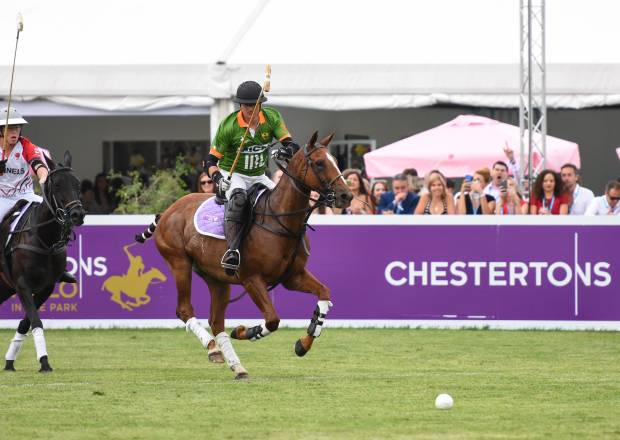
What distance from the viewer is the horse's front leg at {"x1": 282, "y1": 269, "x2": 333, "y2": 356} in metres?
12.4

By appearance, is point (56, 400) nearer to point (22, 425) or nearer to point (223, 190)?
point (22, 425)

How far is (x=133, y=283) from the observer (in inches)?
723

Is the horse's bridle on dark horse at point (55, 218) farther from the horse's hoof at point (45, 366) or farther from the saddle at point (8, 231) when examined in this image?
the horse's hoof at point (45, 366)

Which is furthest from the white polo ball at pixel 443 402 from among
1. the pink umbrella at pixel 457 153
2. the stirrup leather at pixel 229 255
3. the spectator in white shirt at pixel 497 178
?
the pink umbrella at pixel 457 153

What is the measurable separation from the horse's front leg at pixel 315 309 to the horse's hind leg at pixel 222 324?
607 mm

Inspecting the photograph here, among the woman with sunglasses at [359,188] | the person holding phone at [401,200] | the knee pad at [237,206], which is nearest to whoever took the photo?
the knee pad at [237,206]

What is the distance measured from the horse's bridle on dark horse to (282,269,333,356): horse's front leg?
2090 mm

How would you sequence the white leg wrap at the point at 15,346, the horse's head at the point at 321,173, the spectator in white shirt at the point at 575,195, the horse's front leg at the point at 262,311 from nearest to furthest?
1. the horse's head at the point at 321,173
2. the horse's front leg at the point at 262,311
3. the white leg wrap at the point at 15,346
4. the spectator in white shirt at the point at 575,195

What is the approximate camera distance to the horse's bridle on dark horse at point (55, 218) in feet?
43.1

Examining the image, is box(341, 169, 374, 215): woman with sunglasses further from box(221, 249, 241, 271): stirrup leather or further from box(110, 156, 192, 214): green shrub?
box(221, 249, 241, 271): stirrup leather

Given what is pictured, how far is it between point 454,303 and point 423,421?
815 centimetres

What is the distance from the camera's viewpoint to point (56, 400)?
440 inches

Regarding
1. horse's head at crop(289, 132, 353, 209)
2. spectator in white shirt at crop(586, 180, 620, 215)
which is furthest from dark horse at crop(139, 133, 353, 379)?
spectator in white shirt at crop(586, 180, 620, 215)
